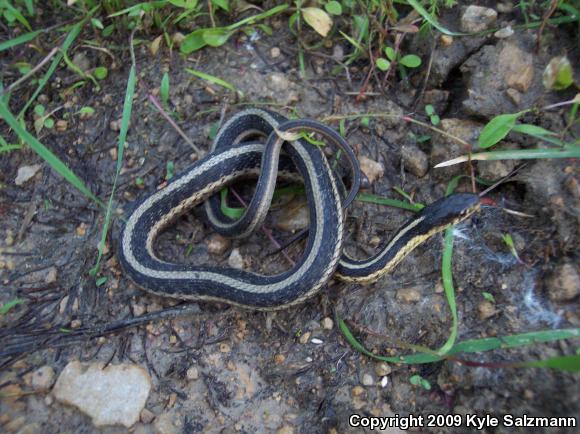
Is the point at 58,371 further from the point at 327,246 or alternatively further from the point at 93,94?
the point at 93,94

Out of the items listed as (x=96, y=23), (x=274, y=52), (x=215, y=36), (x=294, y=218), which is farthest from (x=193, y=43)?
(x=294, y=218)

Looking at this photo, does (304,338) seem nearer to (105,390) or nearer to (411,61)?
(105,390)

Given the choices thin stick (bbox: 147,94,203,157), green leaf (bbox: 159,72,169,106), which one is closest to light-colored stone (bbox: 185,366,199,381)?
thin stick (bbox: 147,94,203,157)

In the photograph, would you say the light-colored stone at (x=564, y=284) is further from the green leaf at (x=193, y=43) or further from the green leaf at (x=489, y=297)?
the green leaf at (x=193, y=43)

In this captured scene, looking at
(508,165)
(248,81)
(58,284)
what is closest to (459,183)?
(508,165)

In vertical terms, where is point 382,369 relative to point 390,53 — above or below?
below

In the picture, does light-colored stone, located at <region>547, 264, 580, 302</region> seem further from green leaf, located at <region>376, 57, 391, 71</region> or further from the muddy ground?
green leaf, located at <region>376, 57, 391, 71</region>

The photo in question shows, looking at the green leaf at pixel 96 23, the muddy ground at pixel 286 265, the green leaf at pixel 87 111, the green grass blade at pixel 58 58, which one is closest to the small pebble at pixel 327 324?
the muddy ground at pixel 286 265
